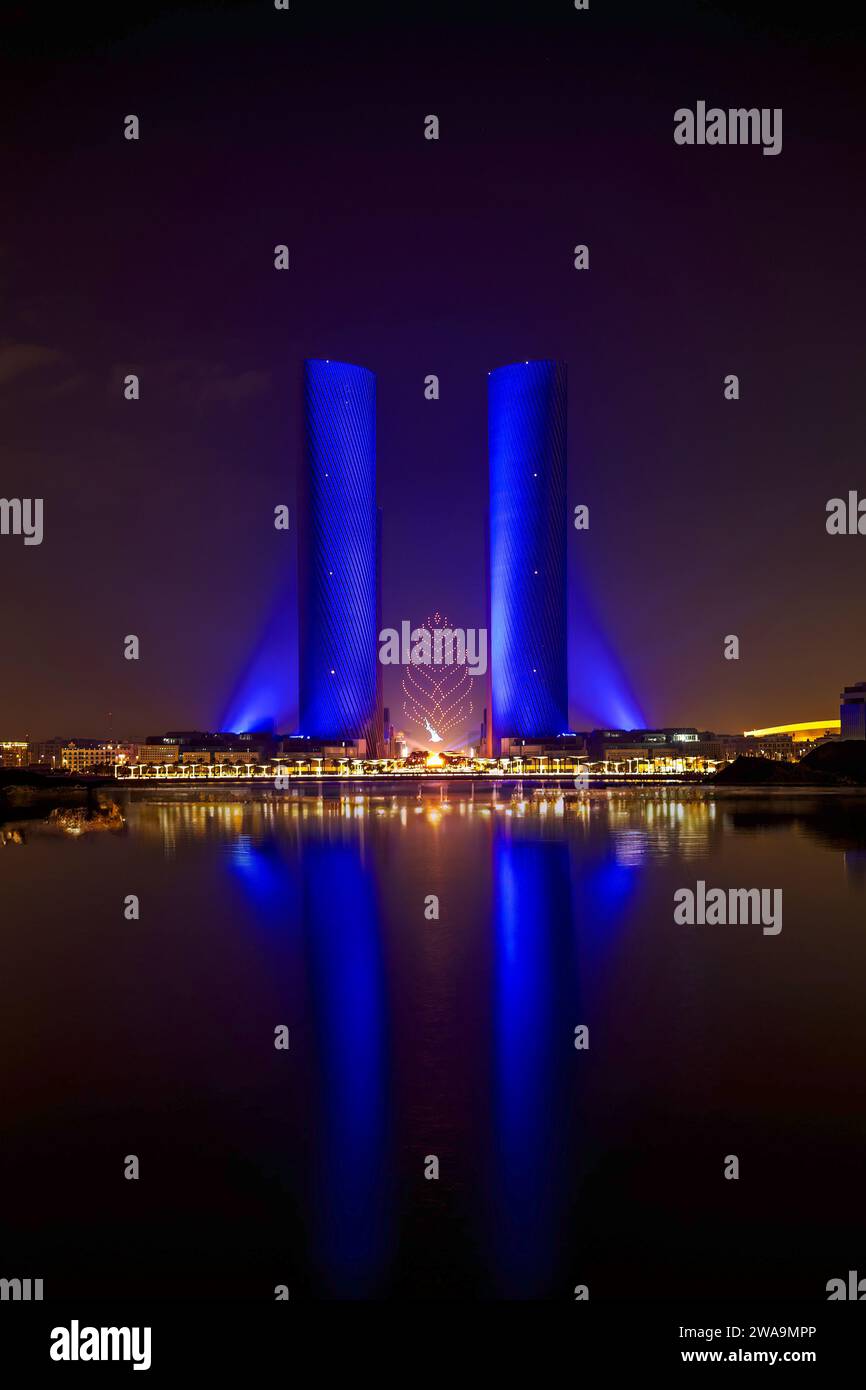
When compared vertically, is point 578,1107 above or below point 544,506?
below

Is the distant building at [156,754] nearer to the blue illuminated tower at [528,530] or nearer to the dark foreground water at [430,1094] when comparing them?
the blue illuminated tower at [528,530]

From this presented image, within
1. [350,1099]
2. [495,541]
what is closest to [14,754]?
[495,541]

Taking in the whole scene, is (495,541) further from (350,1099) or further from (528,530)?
(350,1099)

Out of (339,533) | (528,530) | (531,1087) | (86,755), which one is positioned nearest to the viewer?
(531,1087)

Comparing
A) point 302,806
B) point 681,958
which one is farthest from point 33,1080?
point 302,806

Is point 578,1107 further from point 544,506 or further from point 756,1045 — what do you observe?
point 544,506

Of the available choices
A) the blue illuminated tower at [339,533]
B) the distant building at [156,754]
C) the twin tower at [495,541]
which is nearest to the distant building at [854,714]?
the twin tower at [495,541]
